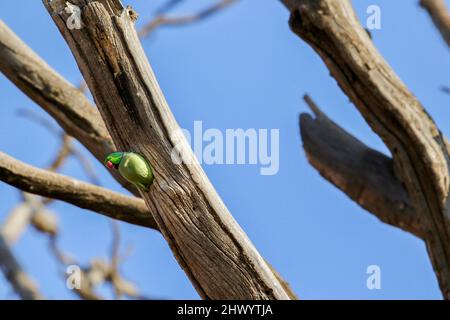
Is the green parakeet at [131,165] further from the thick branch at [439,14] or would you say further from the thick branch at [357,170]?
the thick branch at [439,14]

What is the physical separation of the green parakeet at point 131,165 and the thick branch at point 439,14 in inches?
119

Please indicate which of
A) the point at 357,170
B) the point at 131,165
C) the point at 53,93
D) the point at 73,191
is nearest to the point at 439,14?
the point at 357,170

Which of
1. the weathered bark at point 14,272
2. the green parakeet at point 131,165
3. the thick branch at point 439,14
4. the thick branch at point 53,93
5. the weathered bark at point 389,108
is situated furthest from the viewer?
the thick branch at point 439,14

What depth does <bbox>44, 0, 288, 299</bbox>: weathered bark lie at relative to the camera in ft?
7.58

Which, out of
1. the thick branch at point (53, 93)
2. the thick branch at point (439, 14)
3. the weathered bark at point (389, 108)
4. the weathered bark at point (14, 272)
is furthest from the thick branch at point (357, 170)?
the weathered bark at point (14, 272)

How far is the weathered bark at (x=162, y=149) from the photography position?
7.58 ft

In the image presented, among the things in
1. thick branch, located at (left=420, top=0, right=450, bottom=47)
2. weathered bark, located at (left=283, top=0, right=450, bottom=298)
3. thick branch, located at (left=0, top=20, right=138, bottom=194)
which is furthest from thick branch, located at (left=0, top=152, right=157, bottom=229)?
thick branch, located at (left=420, top=0, right=450, bottom=47)

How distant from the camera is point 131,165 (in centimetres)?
226

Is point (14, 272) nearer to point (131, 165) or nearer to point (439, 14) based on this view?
point (131, 165)

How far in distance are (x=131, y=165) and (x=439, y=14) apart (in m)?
3.19

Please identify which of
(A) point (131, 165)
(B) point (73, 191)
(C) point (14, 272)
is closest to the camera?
(A) point (131, 165)
